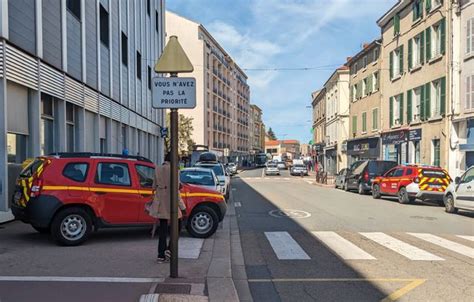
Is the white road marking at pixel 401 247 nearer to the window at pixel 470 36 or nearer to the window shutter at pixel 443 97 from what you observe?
the window at pixel 470 36

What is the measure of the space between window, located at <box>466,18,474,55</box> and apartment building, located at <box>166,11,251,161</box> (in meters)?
45.7

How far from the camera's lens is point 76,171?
28.9 ft

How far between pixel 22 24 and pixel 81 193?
5617 mm

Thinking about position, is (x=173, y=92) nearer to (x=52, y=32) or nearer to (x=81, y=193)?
(x=81, y=193)

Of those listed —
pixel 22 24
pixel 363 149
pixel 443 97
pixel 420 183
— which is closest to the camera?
pixel 22 24

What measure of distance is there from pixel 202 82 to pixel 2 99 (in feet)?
188

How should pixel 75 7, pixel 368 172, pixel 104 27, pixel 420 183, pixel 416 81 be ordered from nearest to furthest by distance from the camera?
pixel 75 7 → pixel 420 183 → pixel 104 27 → pixel 368 172 → pixel 416 81

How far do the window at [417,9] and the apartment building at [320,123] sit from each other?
28922 millimetres

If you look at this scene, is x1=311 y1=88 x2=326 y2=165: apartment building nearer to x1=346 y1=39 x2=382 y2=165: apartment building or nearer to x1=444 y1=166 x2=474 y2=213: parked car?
x1=346 y1=39 x2=382 y2=165: apartment building

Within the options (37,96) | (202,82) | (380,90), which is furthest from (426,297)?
(202,82)

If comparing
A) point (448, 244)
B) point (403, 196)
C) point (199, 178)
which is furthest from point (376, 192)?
point (448, 244)

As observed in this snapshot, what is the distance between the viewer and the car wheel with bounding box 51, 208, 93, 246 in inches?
333

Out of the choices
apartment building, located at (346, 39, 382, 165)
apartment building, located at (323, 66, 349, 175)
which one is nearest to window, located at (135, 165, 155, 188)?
apartment building, located at (346, 39, 382, 165)

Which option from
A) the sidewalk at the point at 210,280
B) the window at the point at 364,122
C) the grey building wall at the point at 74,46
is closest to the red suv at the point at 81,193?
the sidewalk at the point at 210,280
